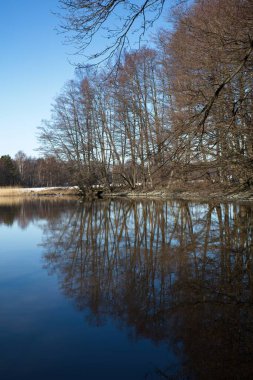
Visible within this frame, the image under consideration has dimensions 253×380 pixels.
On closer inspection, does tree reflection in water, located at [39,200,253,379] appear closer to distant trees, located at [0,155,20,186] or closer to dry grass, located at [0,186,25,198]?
dry grass, located at [0,186,25,198]

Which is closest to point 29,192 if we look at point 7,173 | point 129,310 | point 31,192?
point 31,192

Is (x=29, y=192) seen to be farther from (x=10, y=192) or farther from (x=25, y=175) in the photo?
(x=25, y=175)

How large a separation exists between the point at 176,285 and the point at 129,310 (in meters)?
0.97

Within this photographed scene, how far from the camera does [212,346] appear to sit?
2.83 m

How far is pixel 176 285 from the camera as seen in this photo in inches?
174

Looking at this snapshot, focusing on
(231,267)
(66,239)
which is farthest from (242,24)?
(66,239)

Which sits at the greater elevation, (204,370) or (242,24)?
(242,24)

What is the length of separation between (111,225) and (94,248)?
3393mm

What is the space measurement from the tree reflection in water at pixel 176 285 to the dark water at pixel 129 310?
1 cm

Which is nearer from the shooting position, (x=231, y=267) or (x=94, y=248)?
(x=231, y=267)

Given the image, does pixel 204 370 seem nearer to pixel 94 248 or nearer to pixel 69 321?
pixel 69 321

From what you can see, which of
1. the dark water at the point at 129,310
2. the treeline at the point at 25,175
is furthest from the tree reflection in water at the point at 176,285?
the treeline at the point at 25,175

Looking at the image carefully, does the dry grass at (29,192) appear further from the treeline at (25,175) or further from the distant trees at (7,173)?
the distant trees at (7,173)

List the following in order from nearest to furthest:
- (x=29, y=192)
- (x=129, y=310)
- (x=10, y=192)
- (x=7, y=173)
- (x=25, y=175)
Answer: (x=129, y=310), (x=10, y=192), (x=29, y=192), (x=7, y=173), (x=25, y=175)
